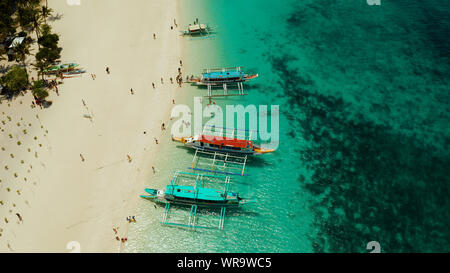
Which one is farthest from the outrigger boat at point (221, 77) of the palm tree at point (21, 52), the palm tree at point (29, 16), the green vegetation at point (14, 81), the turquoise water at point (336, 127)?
the palm tree at point (29, 16)

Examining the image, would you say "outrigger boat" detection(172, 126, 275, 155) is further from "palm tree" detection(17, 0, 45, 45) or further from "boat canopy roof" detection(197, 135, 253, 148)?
"palm tree" detection(17, 0, 45, 45)

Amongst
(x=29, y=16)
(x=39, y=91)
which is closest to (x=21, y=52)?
(x=29, y=16)

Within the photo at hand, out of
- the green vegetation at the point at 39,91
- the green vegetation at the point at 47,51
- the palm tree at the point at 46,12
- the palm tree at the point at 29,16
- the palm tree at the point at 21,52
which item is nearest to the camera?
the green vegetation at the point at 39,91

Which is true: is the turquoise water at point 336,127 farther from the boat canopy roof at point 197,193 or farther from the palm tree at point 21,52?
the palm tree at point 21,52

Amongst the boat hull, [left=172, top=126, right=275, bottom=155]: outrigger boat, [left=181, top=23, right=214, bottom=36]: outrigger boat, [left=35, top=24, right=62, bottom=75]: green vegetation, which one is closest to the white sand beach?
[left=35, top=24, right=62, bottom=75]: green vegetation

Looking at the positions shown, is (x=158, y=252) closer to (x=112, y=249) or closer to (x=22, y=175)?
(x=112, y=249)

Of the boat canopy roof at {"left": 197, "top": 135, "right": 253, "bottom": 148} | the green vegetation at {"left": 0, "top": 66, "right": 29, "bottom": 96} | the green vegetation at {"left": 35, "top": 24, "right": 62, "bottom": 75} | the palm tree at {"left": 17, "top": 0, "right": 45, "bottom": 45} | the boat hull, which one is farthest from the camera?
the palm tree at {"left": 17, "top": 0, "right": 45, "bottom": 45}

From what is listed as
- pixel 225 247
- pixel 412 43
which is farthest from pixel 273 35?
pixel 225 247

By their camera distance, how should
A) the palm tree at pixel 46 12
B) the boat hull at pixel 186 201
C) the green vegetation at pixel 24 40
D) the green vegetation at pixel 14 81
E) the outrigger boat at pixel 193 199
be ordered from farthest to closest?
1. the palm tree at pixel 46 12
2. the green vegetation at pixel 24 40
3. the green vegetation at pixel 14 81
4. the boat hull at pixel 186 201
5. the outrigger boat at pixel 193 199
